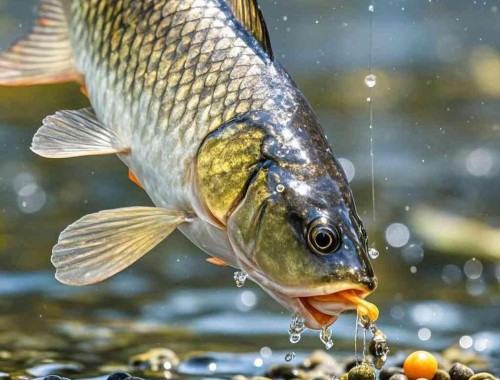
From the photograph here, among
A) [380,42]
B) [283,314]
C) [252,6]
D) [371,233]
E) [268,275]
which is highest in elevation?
[252,6]

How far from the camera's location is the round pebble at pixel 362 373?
461cm

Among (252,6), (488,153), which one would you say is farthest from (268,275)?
(488,153)

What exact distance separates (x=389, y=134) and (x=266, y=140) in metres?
6.98

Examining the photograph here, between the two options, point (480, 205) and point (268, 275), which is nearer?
point (268, 275)

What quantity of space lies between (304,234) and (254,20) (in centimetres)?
80

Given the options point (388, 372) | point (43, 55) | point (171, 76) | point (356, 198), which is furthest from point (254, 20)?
point (356, 198)

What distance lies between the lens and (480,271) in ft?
24.9

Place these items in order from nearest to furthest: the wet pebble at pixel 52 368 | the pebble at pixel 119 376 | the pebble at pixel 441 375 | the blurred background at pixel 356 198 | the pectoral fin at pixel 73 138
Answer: the pectoral fin at pixel 73 138
the pebble at pixel 119 376
the pebble at pixel 441 375
the wet pebble at pixel 52 368
the blurred background at pixel 356 198

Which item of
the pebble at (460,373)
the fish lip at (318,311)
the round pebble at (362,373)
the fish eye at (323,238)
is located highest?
the fish eye at (323,238)

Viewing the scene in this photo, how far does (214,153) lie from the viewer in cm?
374

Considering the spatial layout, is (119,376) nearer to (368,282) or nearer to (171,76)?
(171,76)

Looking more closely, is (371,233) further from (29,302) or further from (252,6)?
(252,6)

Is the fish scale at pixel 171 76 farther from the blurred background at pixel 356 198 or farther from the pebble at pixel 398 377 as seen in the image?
the blurred background at pixel 356 198

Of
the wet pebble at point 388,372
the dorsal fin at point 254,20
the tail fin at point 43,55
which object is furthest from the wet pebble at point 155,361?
the dorsal fin at point 254,20
